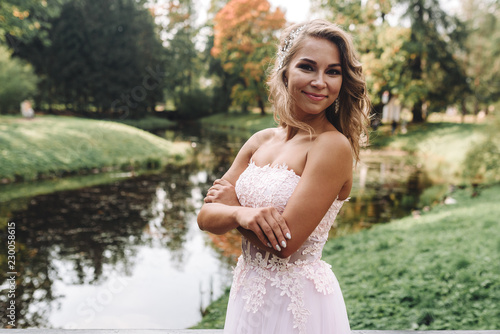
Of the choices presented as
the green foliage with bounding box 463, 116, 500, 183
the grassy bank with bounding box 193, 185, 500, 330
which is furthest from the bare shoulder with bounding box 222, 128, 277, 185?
the green foliage with bounding box 463, 116, 500, 183

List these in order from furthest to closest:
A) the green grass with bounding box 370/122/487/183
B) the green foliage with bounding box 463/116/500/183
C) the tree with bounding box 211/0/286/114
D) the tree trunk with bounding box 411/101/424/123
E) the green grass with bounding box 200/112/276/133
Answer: the green grass with bounding box 200/112/276/133
the tree trunk with bounding box 411/101/424/123
the tree with bounding box 211/0/286/114
the green grass with bounding box 370/122/487/183
the green foliage with bounding box 463/116/500/183

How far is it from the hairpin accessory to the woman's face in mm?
76

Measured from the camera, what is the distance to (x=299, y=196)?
1.46m

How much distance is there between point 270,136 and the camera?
76.1 inches

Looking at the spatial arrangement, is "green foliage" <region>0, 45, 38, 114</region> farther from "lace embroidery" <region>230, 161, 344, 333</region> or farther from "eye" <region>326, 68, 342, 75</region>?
"eye" <region>326, 68, 342, 75</region>

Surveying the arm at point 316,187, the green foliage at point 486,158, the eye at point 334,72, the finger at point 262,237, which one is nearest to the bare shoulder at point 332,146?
the arm at point 316,187

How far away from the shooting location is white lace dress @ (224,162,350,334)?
157cm

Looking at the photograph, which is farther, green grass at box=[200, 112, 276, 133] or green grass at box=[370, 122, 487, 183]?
green grass at box=[200, 112, 276, 133]

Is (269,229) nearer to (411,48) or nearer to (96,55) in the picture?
(411,48)

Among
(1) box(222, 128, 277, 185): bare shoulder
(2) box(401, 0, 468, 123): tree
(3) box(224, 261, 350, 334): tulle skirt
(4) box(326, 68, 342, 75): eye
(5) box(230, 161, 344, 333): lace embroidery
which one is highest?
(2) box(401, 0, 468, 123): tree

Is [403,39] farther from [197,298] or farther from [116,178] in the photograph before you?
[197,298]

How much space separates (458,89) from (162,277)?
24.0m

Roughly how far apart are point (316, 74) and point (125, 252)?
20.4ft

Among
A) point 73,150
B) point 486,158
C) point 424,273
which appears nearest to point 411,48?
point 486,158
